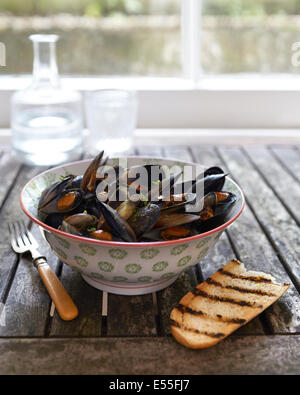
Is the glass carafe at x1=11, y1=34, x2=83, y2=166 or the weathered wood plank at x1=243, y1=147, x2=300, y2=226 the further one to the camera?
the glass carafe at x1=11, y1=34, x2=83, y2=166

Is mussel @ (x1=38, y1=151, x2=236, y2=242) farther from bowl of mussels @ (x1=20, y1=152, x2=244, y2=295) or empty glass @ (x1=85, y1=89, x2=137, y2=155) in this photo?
empty glass @ (x1=85, y1=89, x2=137, y2=155)

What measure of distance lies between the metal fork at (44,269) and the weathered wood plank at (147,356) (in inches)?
2.4

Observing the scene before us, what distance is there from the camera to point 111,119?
1.58m

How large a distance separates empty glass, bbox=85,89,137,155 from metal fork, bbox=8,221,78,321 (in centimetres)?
59

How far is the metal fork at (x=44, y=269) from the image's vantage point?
2.47ft

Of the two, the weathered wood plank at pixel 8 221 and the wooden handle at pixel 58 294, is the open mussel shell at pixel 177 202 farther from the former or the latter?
the weathered wood plank at pixel 8 221

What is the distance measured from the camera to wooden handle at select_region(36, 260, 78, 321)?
746 millimetres

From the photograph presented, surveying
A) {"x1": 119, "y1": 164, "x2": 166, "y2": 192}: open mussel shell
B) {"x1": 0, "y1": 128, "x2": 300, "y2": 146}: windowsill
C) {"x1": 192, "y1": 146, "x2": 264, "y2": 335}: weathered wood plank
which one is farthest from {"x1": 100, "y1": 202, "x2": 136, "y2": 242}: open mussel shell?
{"x1": 0, "y1": 128, "x2": 300, "y2": 146}: windowsill

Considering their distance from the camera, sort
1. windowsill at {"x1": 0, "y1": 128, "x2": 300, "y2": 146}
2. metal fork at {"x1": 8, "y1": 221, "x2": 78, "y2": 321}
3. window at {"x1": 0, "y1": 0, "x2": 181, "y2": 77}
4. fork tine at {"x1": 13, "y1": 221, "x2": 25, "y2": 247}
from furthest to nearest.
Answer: window at {"x1": 0, "y1": 0, "x2": 181, "y2": 77}, windowsill at {"x1": 0, "y1": 128, "x2": 300, "y2": 146}, fork tine at {"x1": 13, "y1": 221, "x2": 25, "y2": 247}, metal fork at {"x1": 8, "y1": 221, "x2": 78, "y2": 321}

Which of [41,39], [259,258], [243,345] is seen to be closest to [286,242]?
[259,258]

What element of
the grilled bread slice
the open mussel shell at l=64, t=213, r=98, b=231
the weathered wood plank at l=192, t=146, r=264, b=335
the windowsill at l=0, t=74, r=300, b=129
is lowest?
the weathered wood plank at l=192, t=146, r=264, b=335

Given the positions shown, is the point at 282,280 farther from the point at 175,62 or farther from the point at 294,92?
the point at 175,62

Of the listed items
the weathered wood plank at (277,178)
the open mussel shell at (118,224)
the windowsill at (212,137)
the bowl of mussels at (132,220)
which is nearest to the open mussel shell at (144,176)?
the bowl of mussels at (132,220)

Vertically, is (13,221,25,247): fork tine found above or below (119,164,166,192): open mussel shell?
below
